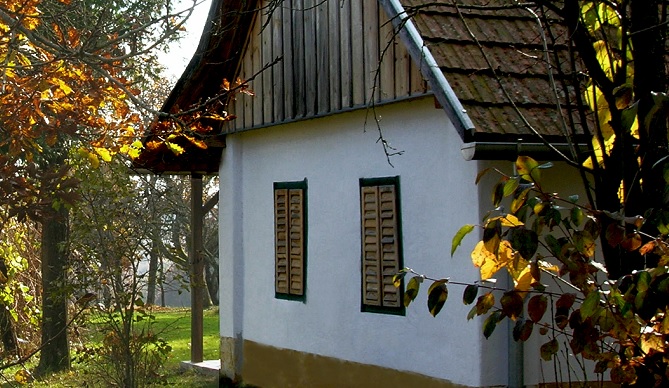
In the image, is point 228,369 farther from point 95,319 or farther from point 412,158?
point 412,158

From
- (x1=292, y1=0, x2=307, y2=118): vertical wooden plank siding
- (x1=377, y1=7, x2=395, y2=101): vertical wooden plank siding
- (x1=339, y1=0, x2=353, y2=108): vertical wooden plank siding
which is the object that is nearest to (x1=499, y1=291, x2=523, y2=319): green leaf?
(x1=377, y1=7, x2=395, y2=101): vertical wooden plank siding

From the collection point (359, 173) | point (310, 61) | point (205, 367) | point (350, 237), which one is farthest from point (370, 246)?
point (205, 367)

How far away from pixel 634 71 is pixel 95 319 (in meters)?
9.47

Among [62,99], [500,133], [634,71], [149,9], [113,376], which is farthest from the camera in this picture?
[149,9]

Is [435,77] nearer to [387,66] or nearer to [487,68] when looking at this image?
[487,68]

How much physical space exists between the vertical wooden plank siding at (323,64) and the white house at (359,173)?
2 cm

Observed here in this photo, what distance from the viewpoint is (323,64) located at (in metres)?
11.6

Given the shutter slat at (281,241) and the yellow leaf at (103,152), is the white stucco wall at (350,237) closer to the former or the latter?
the shutter slat at (281,241)

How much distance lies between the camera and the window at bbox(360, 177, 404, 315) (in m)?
10.5

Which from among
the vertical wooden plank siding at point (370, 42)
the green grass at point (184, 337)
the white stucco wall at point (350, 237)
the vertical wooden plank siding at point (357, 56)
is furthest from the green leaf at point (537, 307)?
the green grass at point (184, 337)

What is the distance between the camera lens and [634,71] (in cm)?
432

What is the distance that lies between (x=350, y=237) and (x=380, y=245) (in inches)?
25.2

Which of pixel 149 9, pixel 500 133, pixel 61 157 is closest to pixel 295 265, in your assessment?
pixel 500 133

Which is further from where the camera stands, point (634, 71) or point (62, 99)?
point (62, 99)
